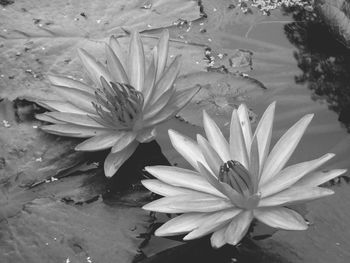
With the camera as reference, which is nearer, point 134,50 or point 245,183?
point 245,183

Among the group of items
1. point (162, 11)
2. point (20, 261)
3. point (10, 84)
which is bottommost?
point (20, 261)

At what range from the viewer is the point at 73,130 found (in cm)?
229

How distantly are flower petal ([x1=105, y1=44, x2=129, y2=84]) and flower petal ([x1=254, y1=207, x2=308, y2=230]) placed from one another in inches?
31.6

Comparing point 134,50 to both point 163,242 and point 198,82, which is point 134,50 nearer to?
point 198,82

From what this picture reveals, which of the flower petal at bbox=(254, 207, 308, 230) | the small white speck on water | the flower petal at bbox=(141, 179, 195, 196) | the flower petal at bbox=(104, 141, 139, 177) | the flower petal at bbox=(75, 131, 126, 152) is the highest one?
the flower petal at bbox=(254, 207, 308, 230)

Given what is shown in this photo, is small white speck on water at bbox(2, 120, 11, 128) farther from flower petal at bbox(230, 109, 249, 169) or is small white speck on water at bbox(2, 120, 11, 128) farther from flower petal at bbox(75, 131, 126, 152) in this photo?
flower petal at bbox(230, 109, 249, 169)

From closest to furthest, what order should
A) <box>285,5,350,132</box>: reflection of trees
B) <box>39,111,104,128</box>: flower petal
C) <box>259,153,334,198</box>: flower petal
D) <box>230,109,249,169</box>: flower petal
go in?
1. <box>259,153,334,198</box>: flower petal
2. <box>230,109,249,169</box>: flower petal
3. <box>39,111,104,128</box>: flower petal
4. <box>285,5,350,132</box>: reflection of trees

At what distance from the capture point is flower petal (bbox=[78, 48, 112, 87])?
7.87 ft

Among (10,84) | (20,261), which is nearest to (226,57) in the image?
(10,84)

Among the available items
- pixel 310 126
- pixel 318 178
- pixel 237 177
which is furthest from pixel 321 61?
pixel 237 177

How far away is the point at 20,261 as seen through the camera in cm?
196

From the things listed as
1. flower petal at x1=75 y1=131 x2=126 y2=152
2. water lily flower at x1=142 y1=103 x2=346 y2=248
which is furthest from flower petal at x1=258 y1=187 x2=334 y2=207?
flower petal at x1=75 y1=131 x2=126 y2=152

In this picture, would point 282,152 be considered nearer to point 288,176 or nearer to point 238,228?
point 288,176

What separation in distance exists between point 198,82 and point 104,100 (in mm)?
498
